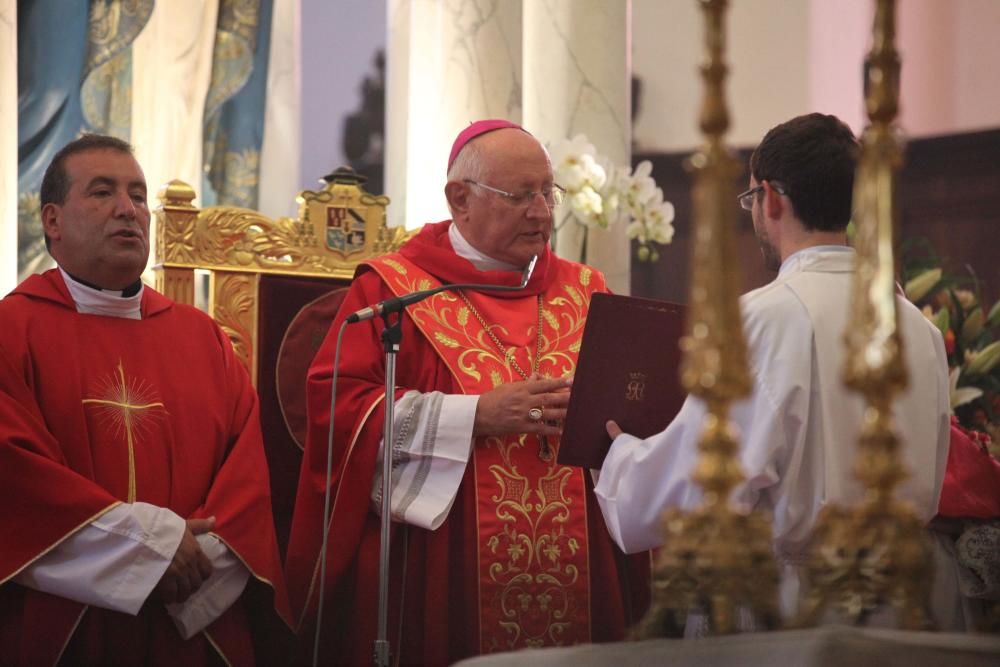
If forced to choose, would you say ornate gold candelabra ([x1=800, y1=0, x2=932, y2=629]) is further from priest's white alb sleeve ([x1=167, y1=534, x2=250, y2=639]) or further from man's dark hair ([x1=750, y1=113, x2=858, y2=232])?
priest's white alb sleeve ([x1=167, y1=534, x2=250, y2=639])

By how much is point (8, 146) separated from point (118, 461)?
1.93 metres

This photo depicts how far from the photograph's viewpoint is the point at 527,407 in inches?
154

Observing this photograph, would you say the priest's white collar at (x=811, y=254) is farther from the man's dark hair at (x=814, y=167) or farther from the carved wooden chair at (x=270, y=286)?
the carved wooden chair at (x=270, y=286)

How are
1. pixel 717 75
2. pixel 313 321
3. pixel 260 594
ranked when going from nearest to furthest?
pixel 717 75
pixel 260 594
pixel 313 321

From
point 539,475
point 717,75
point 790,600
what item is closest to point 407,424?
point 539,475

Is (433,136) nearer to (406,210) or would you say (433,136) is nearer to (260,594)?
(406,210)

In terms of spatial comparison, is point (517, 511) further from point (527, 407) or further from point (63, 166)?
point (63, 166)

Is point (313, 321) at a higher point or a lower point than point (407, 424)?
higher

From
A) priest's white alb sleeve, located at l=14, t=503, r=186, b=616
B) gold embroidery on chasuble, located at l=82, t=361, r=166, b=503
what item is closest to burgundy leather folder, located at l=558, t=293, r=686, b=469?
priest's white alb sleeve, located at l=14, t=503, r=186, b=616

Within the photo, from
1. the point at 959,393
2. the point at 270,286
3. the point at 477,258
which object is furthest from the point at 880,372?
the point at 959,393

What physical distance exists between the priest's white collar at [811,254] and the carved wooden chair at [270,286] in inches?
82.8

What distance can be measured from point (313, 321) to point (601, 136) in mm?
1888

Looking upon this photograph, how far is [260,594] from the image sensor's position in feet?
13.0

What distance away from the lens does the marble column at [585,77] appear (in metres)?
6.17
